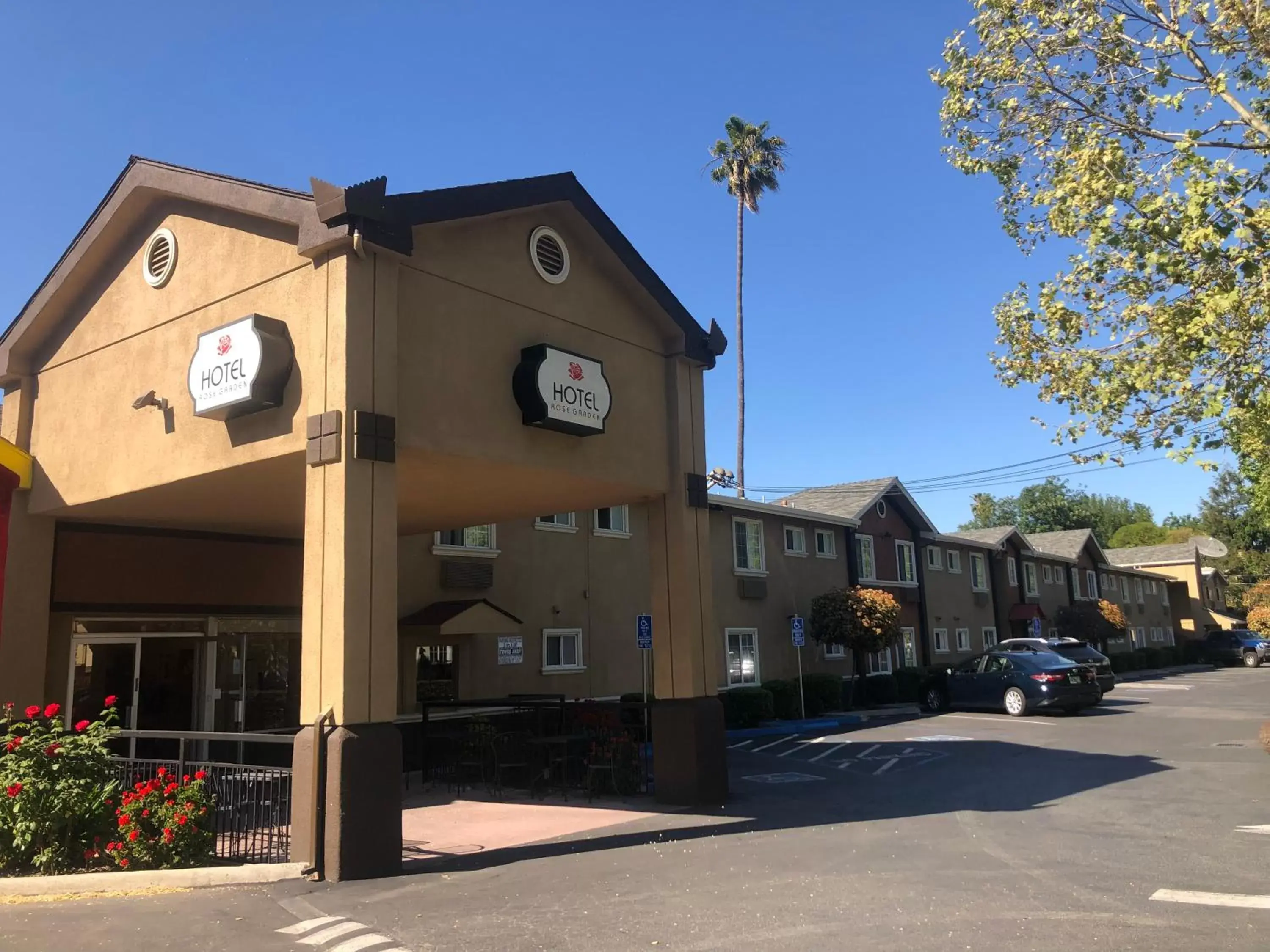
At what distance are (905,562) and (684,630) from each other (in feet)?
76.9

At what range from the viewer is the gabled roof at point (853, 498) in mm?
31453

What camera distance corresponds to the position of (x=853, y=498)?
107 ft

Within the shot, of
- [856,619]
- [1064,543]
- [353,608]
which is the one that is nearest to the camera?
[353,608]

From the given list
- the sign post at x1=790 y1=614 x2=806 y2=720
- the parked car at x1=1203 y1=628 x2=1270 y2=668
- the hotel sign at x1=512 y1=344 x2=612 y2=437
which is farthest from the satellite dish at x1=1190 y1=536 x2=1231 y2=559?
the hotel sign at x1=512 y1=344 x2=612 y2=437

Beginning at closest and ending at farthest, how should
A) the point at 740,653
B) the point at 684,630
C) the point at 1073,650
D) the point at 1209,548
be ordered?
the point at 684,630
the point at 740,653
the point at 1073,650
the point at 1209,548

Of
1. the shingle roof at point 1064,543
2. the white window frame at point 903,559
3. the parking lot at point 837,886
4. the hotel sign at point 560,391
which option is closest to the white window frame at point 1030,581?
the shingle roof at point 1064,543

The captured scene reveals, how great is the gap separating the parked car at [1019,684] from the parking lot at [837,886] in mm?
9274

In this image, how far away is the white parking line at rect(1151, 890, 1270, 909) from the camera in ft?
22.0

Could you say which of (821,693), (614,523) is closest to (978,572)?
(821,693)

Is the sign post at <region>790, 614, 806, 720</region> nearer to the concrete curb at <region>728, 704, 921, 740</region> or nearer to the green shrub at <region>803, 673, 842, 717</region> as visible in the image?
the green shrub at <region>803, 673, 842, 717</region>

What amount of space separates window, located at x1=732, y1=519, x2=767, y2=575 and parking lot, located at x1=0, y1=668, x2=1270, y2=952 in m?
12.2

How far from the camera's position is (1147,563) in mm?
62375

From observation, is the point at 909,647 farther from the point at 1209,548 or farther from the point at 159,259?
the point at 1209,548

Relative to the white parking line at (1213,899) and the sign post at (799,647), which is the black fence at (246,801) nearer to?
the white parking line at (1213,899)
